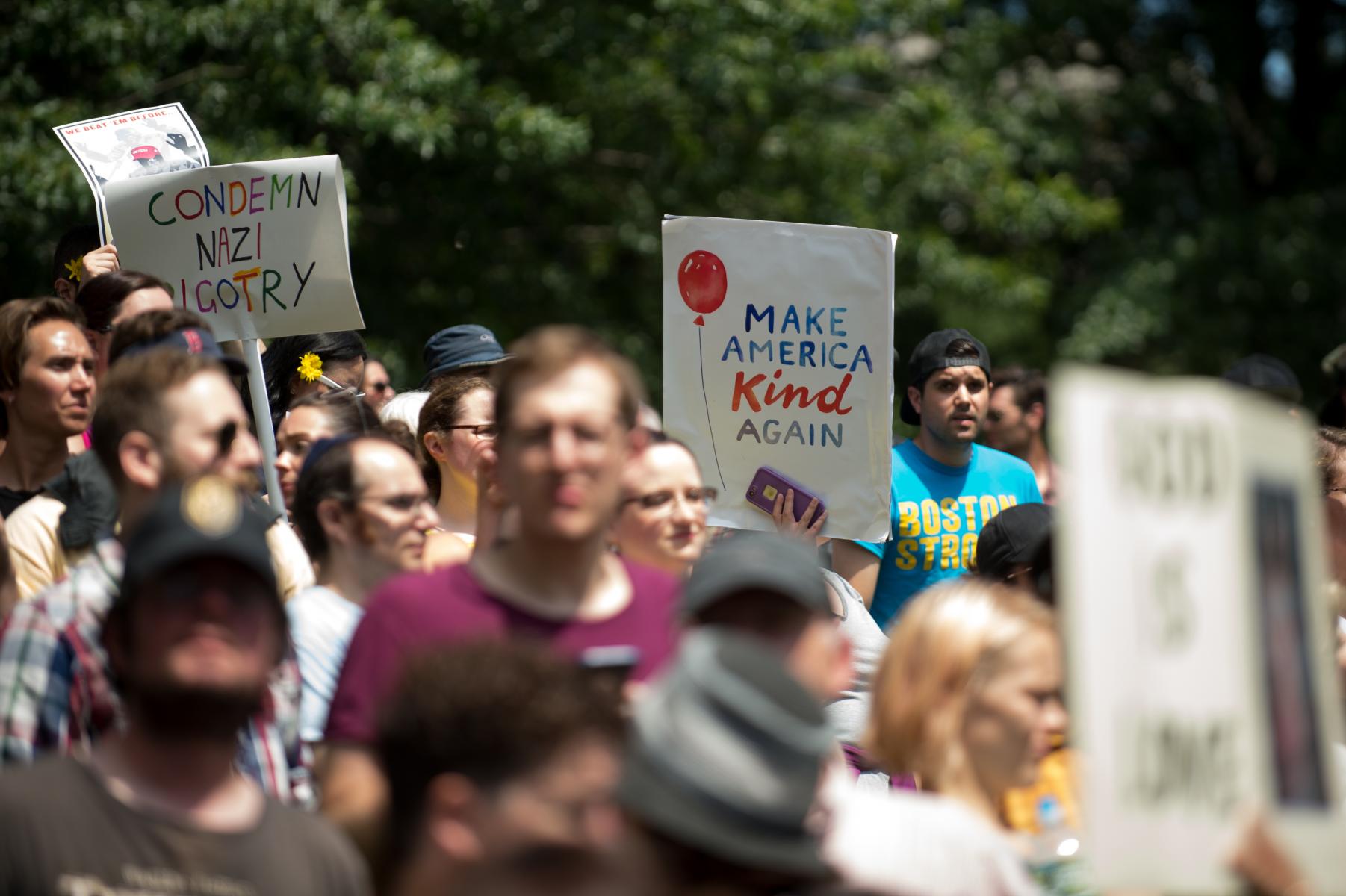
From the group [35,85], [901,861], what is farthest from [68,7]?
[901,861]

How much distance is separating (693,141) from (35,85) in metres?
4.68

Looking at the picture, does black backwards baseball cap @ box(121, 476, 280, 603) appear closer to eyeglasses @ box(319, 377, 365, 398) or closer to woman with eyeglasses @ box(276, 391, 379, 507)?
woman with eyeglasses @ box(276, 391, 379, 507)

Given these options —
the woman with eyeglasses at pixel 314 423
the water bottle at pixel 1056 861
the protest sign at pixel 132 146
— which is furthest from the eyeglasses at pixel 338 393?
the water bottle at pixel 1056 861

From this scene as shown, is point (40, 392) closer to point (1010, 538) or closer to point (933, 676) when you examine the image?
point (1010, 538)

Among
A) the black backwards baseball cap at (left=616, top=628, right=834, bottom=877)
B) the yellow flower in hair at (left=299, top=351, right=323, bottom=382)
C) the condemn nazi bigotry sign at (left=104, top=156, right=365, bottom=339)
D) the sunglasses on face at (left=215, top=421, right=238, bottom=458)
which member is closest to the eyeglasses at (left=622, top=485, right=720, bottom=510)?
the sunglasses on face at (left=215, top=421, right=238, bottom=458)

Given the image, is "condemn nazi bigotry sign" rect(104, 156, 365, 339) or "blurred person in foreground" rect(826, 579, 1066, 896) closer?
"blurred person in foreground" rect(826, 579, 1066, 896)

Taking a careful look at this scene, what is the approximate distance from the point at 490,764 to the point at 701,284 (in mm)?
3653

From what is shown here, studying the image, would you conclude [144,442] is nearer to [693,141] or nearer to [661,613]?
[661,613]

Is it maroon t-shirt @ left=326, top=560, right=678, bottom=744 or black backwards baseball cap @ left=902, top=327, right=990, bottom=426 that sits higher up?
black backwards baseball cap @ left=902, top=327, right=990, bottom=426

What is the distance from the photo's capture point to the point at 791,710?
2285mm

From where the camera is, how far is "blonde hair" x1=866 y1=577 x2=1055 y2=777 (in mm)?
3027

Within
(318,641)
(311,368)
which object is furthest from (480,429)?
(318,641)

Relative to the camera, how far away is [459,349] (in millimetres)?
6203

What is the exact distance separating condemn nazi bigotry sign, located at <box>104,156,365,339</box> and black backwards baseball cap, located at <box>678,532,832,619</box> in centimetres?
293
